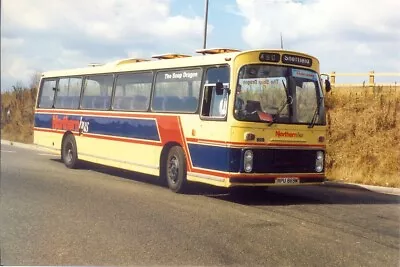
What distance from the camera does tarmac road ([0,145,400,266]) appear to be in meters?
6.09

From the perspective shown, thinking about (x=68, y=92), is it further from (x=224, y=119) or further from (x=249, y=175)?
(x=249, y=175)

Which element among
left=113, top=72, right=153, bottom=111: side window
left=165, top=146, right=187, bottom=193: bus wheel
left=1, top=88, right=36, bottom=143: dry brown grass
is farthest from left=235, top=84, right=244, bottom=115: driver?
left=1, top=88, right=36, bottom=143: dry brown grass

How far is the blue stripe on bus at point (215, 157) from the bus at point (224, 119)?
0.06 ft

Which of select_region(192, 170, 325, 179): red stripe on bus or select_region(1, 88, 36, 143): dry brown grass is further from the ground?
select_region(1, 88, 36, 143): dry brown grass

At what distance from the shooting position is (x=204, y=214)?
853 centimetres

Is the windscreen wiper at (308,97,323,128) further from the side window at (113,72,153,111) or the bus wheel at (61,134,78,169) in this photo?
the bus wheel at (61,134,78,169)

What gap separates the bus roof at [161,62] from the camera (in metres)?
10.1

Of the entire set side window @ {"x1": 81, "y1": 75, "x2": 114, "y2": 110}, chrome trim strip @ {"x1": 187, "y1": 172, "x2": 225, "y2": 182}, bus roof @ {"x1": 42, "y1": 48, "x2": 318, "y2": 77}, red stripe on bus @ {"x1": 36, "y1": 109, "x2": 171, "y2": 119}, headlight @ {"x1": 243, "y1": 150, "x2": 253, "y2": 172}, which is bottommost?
chrome trim strip @ {"x1": 187, "y1": 172, "x2": 225, "y2": 182}

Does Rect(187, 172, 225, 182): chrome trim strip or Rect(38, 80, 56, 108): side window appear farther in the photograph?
Rect(38, 80, 56, 108): side window

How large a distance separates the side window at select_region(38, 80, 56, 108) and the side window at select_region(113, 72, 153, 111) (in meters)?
4.50

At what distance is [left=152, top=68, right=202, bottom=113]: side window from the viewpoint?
35.2 ft

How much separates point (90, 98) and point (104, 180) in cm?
306

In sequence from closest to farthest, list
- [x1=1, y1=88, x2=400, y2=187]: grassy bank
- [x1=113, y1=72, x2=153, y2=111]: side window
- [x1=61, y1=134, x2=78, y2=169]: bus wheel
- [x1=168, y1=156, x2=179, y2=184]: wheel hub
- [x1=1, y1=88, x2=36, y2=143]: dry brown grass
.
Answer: [x1=168, y1=156, x2=179, y2=184]: wheel hub, [x1=113, y1=72, x2=153, y2=111]: side window, [x1=1, y1=88, x2=400, y2=187]: grassy bank, [x1=61, y1=134, x2=78, y2=169]: bus wheel, [x1=1, y1=88, x2=36, y2=143]: dry brown grass

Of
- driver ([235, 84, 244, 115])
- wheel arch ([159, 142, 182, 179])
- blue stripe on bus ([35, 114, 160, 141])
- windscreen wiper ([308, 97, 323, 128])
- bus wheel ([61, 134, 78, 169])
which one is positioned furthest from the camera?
bus wheel ([61, 134, 78, 169])
